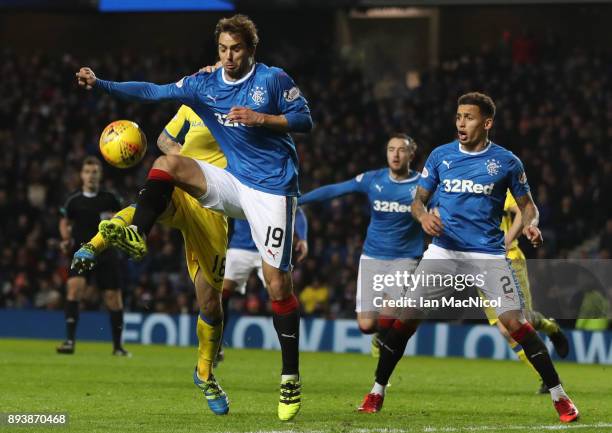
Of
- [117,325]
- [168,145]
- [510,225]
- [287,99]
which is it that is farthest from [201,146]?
[117,325]

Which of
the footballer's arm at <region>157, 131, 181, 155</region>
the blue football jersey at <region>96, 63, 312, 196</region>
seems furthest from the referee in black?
the blue football jersey at <region>96, 63, 312, 196</region>

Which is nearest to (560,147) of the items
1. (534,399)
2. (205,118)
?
(534,399)

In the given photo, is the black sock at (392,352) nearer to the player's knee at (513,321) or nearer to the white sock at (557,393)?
the player's knee at (513,321)

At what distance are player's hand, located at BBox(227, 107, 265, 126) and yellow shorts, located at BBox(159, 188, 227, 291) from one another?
3.37 feet

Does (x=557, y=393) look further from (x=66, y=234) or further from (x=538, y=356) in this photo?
(x=66, y=234)

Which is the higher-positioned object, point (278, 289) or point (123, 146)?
point (123, 146)

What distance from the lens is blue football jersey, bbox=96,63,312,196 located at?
7422 millimetres

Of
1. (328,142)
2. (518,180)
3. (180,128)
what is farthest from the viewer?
(328,142)

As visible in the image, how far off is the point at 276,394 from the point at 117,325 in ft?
17.3

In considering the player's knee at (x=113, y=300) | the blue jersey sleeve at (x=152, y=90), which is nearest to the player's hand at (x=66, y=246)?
the player's knee at (x=113, y=300)

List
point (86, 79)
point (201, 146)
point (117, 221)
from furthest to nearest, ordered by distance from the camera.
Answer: point (201, 146)
point (86, 79)
point (117, 221)

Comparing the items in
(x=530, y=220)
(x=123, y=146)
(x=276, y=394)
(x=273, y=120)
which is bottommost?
(x=276, y=394)

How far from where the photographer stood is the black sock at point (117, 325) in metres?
14.3

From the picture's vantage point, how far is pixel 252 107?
24.3ft
